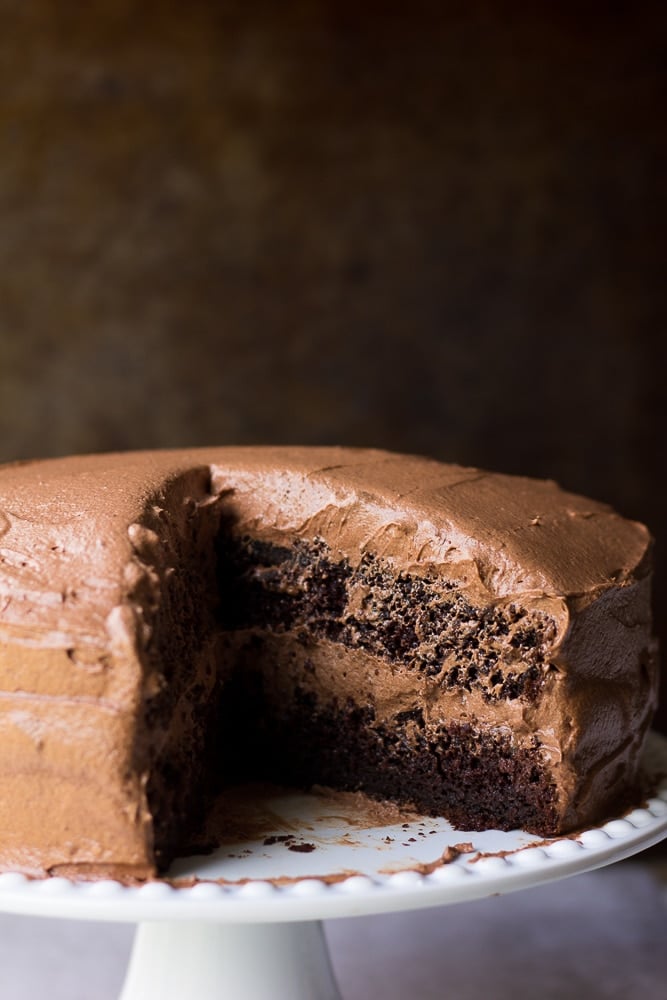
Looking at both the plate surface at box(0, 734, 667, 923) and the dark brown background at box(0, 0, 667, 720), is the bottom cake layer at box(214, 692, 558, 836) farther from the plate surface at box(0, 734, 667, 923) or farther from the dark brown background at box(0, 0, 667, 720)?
the dark brown background at box(0, 0, 667, 720)

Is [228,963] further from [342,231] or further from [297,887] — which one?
[342,231]

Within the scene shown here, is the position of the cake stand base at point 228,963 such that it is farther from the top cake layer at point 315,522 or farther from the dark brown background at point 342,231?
the dark brown background at point 342,231

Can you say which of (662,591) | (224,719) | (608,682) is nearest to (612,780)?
(608,682)

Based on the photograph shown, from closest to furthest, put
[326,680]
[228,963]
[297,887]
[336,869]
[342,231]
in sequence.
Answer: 1. [297,887]
2. [336,869]
3. [228,963]
4. [326,680]
5. [342,231]

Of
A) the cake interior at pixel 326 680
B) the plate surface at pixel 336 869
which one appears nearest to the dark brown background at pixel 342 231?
the cake interior at pixel 326 680

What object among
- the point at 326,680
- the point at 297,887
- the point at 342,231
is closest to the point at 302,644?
the point at 326,680

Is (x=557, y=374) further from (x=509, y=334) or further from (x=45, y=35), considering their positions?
(x=45, y=35)
